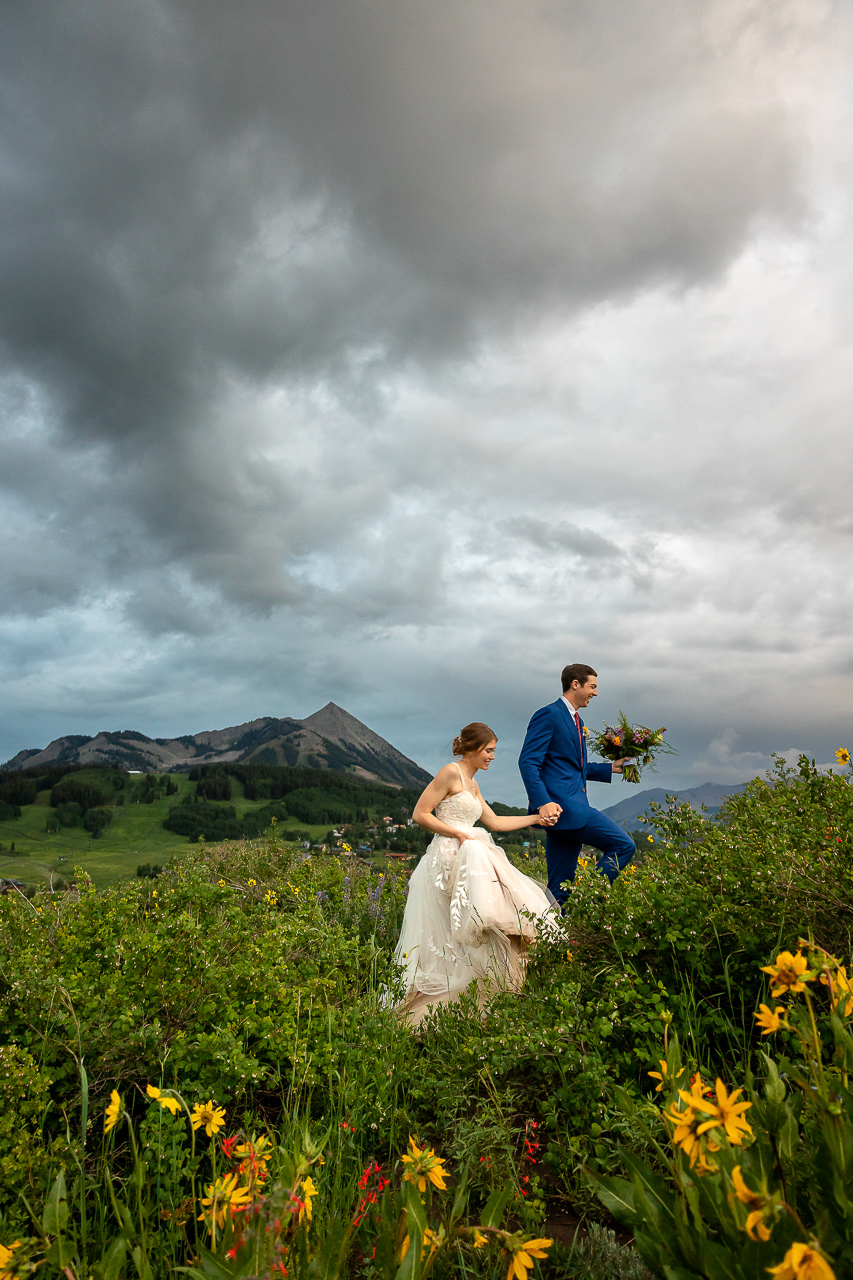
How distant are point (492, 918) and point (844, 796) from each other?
2.70 meters

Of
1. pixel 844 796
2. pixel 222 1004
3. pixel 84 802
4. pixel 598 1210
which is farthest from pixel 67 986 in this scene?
pixel 84 802

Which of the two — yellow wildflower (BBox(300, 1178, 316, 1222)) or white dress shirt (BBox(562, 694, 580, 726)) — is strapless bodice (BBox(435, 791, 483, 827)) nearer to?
white dress shirt (BBox(562, 694, 580, 726))

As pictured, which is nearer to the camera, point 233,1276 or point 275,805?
point 233,1276

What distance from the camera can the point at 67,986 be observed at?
119 inches

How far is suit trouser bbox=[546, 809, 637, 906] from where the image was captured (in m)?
6.46

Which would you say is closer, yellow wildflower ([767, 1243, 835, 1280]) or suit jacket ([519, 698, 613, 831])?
yellow wildflower ([767, 1243, 835, 1280])

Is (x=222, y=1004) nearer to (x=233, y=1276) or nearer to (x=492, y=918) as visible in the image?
(x=233, y=1276)

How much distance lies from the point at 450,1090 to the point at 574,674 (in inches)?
188

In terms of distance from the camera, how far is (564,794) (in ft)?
22.1

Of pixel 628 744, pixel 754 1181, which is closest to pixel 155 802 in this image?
pixel 628 744

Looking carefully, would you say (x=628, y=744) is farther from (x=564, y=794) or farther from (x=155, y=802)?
(x=155, y=802)

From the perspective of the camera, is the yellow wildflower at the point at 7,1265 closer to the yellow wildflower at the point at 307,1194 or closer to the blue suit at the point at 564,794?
the yellow wildflower at the point at 307,1194

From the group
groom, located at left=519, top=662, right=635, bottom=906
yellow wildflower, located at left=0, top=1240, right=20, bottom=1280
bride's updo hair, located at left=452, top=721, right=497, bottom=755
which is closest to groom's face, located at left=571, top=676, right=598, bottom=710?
groom, located at left=519, top=662, right=635, bottom=906

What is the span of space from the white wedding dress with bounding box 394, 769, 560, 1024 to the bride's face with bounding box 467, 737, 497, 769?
32.0 inches
